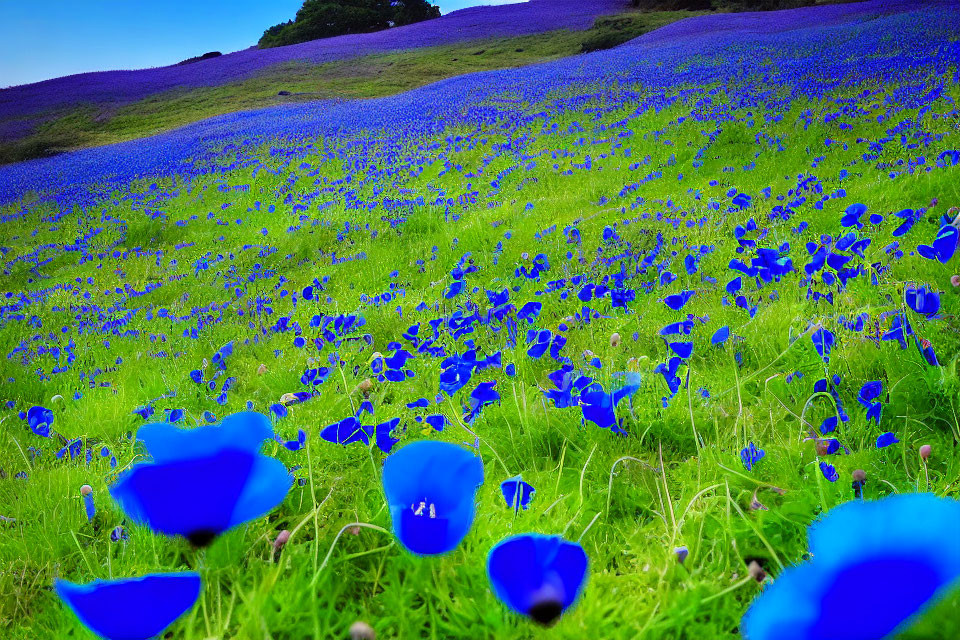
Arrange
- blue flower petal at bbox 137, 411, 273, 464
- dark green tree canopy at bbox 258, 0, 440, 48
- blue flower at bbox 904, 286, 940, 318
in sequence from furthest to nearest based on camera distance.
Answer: dark green tree canopy at bbox 258, 0, 440, 48
blue flower at bbox 904, 286, 940, 318
blue flower petal at bbox 137, 411, 273, 464

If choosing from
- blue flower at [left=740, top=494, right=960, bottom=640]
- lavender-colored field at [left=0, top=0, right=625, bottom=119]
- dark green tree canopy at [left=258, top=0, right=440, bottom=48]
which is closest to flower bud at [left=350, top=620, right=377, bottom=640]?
blue flower at [left=740, top=494, right=960, bottom=640]

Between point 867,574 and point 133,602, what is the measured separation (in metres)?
0.64

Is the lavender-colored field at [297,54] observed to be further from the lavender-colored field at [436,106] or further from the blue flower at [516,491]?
the blue flower at [516,491]

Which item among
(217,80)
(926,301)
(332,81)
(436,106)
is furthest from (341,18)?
(926,301)

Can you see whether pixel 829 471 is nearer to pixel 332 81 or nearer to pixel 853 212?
pixel 853 212

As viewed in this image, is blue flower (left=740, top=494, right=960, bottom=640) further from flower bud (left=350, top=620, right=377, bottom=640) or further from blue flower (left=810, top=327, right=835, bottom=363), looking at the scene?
blue flower (left=810, top=327, right=835, bottom=363)

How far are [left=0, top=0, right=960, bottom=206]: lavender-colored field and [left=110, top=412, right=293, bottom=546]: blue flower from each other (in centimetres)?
1141

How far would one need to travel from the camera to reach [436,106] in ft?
48.9

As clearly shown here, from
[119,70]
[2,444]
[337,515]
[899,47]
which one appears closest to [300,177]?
[2,444]

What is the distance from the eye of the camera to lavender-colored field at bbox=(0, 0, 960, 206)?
481 inches

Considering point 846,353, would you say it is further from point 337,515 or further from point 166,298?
point 166,298

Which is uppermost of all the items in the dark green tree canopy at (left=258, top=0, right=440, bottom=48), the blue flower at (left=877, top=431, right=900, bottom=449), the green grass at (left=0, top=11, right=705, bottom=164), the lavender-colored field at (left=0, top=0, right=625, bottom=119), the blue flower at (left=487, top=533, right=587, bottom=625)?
the dark green tree canopy at (left=258, top=0, right=440, bottom=48)

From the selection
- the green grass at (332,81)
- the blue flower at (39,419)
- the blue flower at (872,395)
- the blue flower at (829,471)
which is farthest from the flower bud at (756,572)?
the green grass at (332,81)

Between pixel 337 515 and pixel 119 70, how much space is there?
37.6 metres
